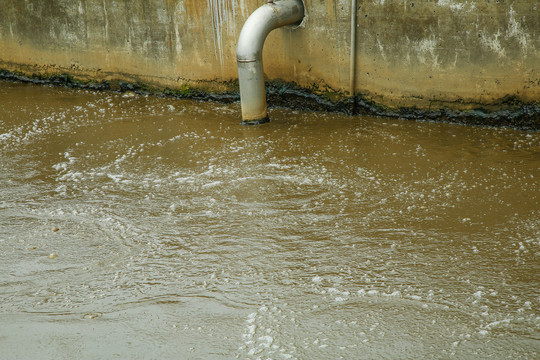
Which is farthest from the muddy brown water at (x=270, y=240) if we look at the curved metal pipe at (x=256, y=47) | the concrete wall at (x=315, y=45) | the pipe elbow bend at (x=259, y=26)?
the pipe elbow bend at (x=259, y=26)

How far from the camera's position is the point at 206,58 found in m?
7.66

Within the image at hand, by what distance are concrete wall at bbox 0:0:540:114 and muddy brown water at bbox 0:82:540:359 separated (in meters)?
0.50

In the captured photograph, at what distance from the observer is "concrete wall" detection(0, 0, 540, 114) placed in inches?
241

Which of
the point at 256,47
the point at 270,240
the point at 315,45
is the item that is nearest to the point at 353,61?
the point at 315,45

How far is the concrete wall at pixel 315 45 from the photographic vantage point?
241 inches

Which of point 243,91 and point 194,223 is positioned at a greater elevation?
point 243,91

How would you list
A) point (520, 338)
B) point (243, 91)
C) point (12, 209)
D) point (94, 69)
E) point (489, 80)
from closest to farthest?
point (520, 338) < point (12, 209) < point (489, 80) < point (243, 91) < point (94, 69)

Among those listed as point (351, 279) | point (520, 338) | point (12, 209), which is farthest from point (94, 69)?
point (520, 338)

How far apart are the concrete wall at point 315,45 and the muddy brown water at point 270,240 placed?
0.50 meters

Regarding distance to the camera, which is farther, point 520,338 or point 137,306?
point 137,306

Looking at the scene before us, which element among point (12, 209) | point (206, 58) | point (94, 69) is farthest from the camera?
point (94, 69)

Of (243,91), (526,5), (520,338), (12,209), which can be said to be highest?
(526,5)

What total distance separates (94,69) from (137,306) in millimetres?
5668

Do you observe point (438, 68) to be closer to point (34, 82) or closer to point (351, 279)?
point (351, 279)
